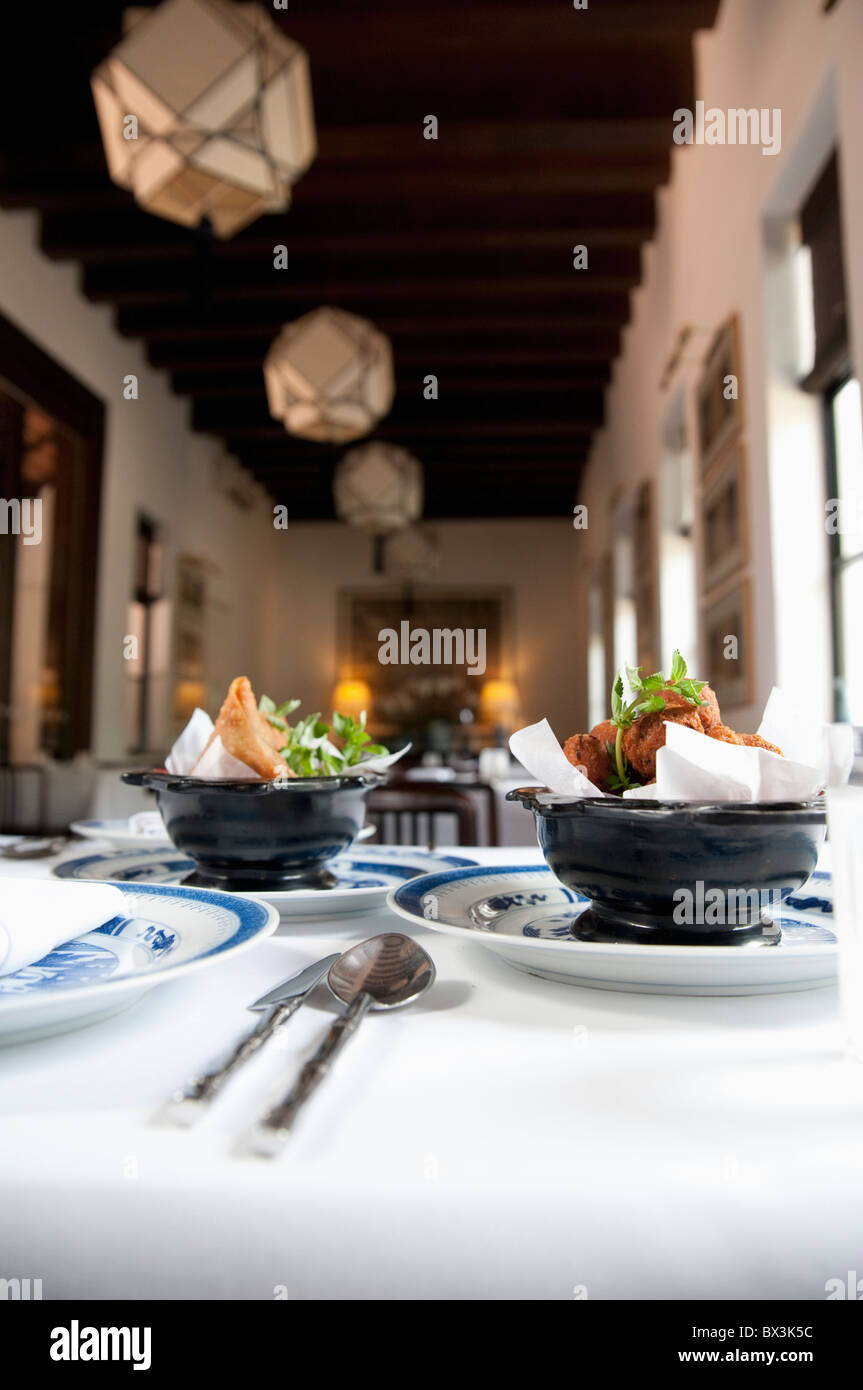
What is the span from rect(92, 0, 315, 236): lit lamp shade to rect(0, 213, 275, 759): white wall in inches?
98.9

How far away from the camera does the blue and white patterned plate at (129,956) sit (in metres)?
0.40

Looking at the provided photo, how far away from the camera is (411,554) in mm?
9102

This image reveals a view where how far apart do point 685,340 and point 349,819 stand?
13.9 ft

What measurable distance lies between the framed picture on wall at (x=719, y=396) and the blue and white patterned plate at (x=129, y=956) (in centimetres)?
339

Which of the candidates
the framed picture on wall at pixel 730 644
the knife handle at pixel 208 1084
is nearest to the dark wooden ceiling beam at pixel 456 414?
the framed picture on wall at pixel 730 644

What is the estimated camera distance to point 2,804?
13.2ft

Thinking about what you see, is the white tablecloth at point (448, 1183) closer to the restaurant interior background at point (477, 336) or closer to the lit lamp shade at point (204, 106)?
the restaurant interior background at point (477, 336)

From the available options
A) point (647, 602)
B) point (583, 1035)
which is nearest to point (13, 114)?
point (647, 602)

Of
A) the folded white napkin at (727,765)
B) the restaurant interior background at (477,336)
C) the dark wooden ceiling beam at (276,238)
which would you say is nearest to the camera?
the folded white napkin at (727,765)

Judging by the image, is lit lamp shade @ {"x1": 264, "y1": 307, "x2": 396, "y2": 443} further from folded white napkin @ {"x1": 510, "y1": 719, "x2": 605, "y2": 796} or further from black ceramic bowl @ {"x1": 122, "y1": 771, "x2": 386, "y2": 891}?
folded white napkin @ {"x1": 510, "y1": 719, "x2": 605, "y2": 796}

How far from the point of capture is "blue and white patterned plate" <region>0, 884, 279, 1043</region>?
1.30 feet

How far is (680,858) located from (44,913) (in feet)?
1.21

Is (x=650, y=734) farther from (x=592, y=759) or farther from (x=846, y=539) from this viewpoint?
(x=846, y=539)

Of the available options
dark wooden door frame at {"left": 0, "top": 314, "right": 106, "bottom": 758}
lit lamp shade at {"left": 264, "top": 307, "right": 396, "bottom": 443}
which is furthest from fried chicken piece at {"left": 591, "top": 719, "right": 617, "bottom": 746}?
dark wooden door frame at {"left": 0, "top": 314, "right": 106, "bottom": 758}
